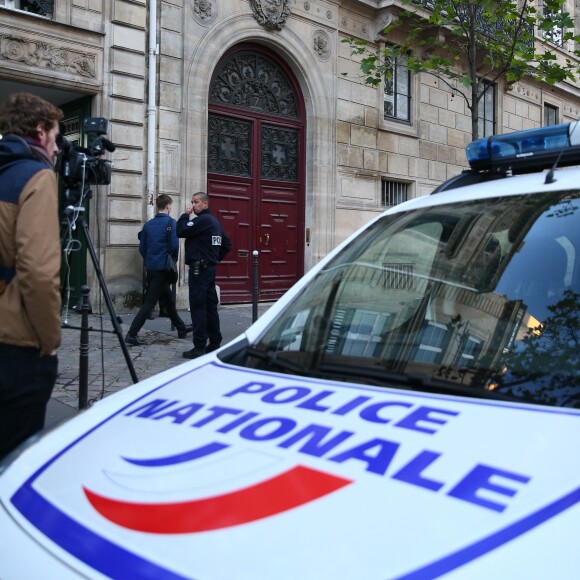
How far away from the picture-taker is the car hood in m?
1.18

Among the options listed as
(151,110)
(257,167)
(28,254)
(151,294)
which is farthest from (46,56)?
(28,254)

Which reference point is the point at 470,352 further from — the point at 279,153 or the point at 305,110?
the point at 305,110

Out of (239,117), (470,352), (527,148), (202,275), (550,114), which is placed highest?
(550,114)

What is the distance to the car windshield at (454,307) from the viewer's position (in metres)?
1.89

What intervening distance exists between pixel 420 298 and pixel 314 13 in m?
12.7

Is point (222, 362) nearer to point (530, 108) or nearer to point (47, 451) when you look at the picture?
point (47, 451)

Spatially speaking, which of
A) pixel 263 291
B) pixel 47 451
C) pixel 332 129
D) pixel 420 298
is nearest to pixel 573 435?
pixel 420 298

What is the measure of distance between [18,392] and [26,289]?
0.44 metres

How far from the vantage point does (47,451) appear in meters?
1.89

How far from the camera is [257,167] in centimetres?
1327

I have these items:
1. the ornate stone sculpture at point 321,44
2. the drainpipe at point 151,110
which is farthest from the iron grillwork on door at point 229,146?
the ornate stone sculpture at point 321,44

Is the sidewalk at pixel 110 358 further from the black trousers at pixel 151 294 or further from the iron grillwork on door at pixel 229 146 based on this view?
the iron grillwork on door at pixel 229 146

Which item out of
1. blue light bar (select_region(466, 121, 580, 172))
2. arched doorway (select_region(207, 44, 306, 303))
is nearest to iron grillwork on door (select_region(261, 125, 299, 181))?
arched doorway (select_region(207, 44, 306, 303))

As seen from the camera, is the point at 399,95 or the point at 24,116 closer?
the point at 24,116
